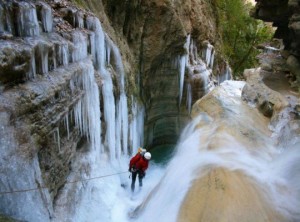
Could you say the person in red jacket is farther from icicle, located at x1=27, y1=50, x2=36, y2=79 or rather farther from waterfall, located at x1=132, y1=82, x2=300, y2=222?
icicle, located at x1=27, y1=50, x2=36, y2=79

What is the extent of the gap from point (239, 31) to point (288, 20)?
14.1 meters

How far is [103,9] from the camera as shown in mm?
11781

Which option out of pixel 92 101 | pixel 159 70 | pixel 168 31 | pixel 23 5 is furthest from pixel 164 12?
pixel 23 5

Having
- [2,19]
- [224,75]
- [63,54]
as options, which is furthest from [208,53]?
[2,19]

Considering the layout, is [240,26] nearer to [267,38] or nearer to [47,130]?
[267,38]

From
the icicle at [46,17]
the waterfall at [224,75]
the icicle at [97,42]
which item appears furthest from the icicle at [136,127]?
the waterfall at [224,75]

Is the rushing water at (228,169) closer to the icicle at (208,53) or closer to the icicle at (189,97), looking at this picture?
the icicle at (189,97)

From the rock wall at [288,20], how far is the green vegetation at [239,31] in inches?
473

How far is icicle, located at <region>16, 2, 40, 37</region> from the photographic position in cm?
627

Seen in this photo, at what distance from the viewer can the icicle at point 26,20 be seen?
6.27 metres

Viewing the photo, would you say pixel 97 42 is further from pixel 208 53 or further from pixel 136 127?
pixel 208 53

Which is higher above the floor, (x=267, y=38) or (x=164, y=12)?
(x=164, y=12)

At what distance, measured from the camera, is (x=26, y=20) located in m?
6.46

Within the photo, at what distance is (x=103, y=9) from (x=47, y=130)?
6.79m
